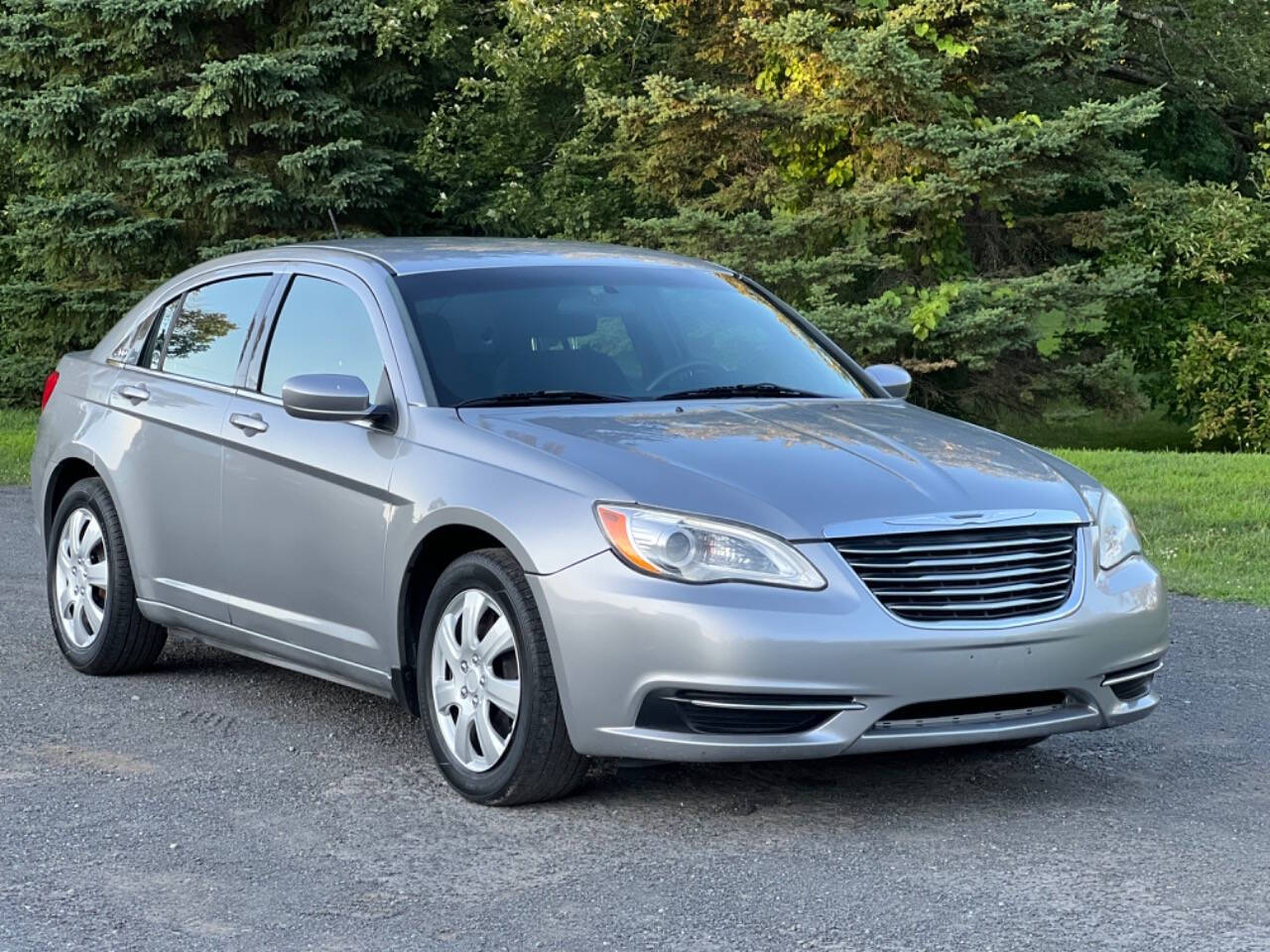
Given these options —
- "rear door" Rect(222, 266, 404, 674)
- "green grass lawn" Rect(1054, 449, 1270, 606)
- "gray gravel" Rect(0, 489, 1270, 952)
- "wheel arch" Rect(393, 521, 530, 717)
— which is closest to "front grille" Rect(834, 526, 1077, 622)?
"gray gravel" Rect(0, 489, 1270, 952)

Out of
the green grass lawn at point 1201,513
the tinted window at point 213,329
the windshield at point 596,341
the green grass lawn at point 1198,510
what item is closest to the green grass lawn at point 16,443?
the green grass lawn at point 1198,510

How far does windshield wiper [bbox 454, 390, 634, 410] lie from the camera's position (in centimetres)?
609

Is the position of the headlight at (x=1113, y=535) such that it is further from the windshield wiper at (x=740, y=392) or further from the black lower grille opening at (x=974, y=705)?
the windshield wiper at (x=740, y=392)

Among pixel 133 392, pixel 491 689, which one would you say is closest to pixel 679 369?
pixel 491 689

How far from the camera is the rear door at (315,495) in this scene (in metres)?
6.02

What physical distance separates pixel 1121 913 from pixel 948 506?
4.09 ft

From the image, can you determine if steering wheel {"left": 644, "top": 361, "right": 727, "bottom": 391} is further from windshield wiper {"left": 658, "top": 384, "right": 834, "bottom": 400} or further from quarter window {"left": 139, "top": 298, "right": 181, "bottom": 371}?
quarter window {"left": 139, "top": 298, "right": 181, "bottom": 371}

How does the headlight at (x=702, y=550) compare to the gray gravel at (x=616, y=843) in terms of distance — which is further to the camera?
the headlight at (x=702, y=550)

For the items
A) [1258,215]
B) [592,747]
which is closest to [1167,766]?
[592,747]

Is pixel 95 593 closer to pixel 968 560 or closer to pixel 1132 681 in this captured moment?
pixel 968 560

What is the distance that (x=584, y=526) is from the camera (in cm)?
527

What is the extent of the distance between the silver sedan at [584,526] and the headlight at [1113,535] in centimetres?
1

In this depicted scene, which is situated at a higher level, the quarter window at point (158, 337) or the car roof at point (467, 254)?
the car roof at point (467, 254)

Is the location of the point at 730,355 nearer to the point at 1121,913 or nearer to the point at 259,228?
the point at 1121,913
